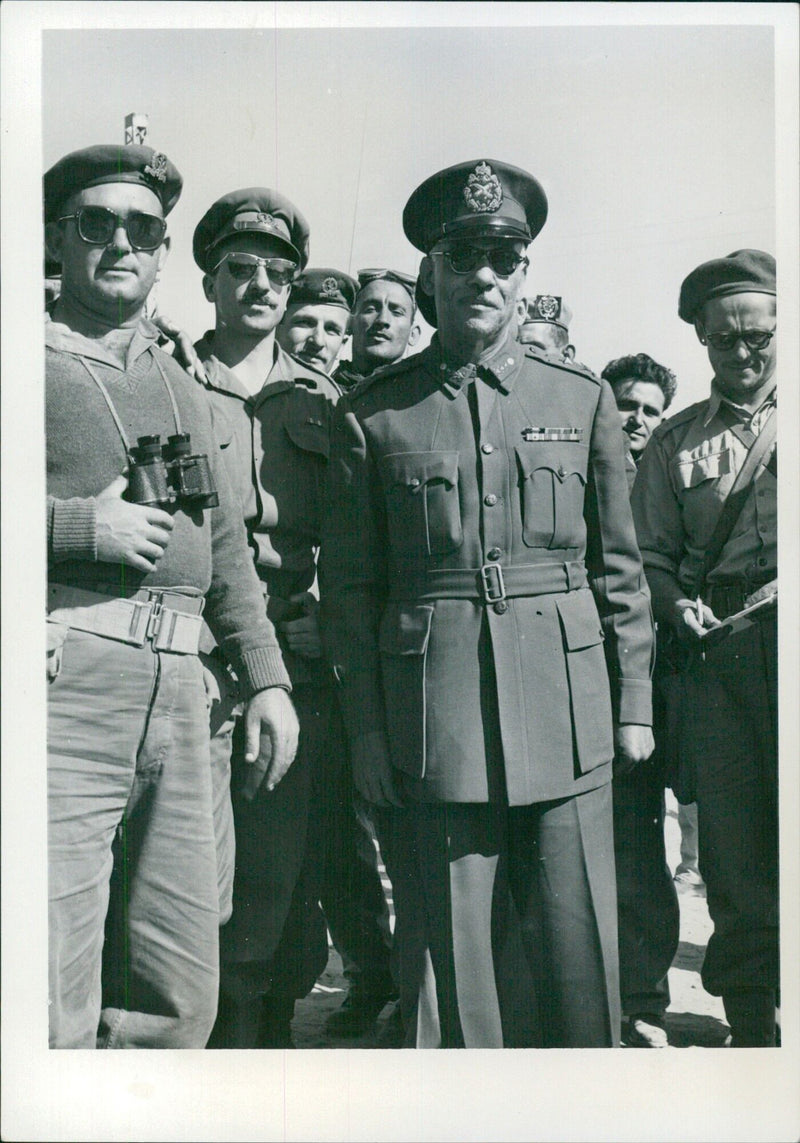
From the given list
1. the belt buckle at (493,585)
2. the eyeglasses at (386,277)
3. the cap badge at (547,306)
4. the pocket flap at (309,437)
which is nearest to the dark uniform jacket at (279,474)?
the pocket flap at (309,437)

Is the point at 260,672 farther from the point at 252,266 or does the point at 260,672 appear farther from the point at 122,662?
the point at 252,266

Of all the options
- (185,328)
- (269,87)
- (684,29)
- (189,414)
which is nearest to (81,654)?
(189,414)

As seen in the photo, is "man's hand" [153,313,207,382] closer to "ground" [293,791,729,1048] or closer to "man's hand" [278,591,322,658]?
"man's hand" [278,591,322,658]

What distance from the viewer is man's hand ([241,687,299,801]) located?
15.7 ft

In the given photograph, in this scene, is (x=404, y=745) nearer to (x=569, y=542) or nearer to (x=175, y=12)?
(x=569, y=542)

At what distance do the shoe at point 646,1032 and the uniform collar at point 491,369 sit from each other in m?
2.13

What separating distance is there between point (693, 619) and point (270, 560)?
143cm

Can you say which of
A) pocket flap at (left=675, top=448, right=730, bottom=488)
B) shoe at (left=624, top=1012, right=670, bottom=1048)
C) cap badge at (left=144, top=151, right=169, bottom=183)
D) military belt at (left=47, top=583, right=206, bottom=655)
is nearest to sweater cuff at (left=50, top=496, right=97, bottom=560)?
military belt at (left=47, top=583, right=206, bottom=655)

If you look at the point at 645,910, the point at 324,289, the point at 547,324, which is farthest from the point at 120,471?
the point at 645,910

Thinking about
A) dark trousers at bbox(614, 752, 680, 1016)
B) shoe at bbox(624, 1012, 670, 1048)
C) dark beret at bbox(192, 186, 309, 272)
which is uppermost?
dark beret at bbox(192, 186, 309, 272)

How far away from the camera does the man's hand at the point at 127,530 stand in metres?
4.57

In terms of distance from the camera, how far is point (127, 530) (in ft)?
15.0

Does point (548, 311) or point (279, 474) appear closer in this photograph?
point (279, 474)

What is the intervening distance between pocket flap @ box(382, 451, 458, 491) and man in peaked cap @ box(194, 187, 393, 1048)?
41 centimetres
